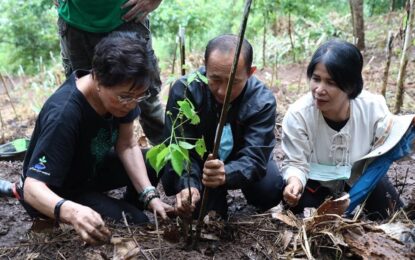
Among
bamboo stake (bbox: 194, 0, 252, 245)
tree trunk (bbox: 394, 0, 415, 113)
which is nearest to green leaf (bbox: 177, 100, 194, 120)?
bamboo stake (bbox: 194, 0, 252, 245)

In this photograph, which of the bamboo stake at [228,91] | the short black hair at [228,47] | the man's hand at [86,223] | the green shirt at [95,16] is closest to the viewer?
the bamboo stake at [228,91]

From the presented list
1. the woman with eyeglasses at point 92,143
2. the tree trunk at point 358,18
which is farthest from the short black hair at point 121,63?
the tree trunk at point 358,18

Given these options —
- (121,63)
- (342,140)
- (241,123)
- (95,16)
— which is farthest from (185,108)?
(95,16)

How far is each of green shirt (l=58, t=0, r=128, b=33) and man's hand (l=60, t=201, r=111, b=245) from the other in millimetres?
1405

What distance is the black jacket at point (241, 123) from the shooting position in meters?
2.45

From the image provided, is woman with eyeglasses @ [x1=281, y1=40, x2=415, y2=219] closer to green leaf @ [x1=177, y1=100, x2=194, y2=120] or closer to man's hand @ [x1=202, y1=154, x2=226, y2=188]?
man's hand @ [x1=202, y1=154, x2=226, y2=188]

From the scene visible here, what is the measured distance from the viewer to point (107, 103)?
210 centimetres

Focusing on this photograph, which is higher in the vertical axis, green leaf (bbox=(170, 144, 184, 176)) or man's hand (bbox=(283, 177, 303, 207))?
green leaf (bbox=(170, 144, 184, 176))

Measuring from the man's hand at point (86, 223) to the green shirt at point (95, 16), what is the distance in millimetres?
1405

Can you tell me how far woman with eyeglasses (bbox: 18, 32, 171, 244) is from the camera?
1.92 m

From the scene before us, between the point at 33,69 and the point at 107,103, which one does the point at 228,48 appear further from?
the point at 33,69

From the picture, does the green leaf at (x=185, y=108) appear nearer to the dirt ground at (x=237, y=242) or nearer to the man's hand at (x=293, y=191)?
the dirt ground at (x=237, y=242)

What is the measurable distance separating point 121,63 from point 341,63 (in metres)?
1.20

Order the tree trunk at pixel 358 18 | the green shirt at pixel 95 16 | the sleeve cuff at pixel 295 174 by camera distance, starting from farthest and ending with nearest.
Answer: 1. the tree trunk at pixel 358 18
2. the green shirt at pixel 95 16
3. the sleeve cuff at pixel 295 174
